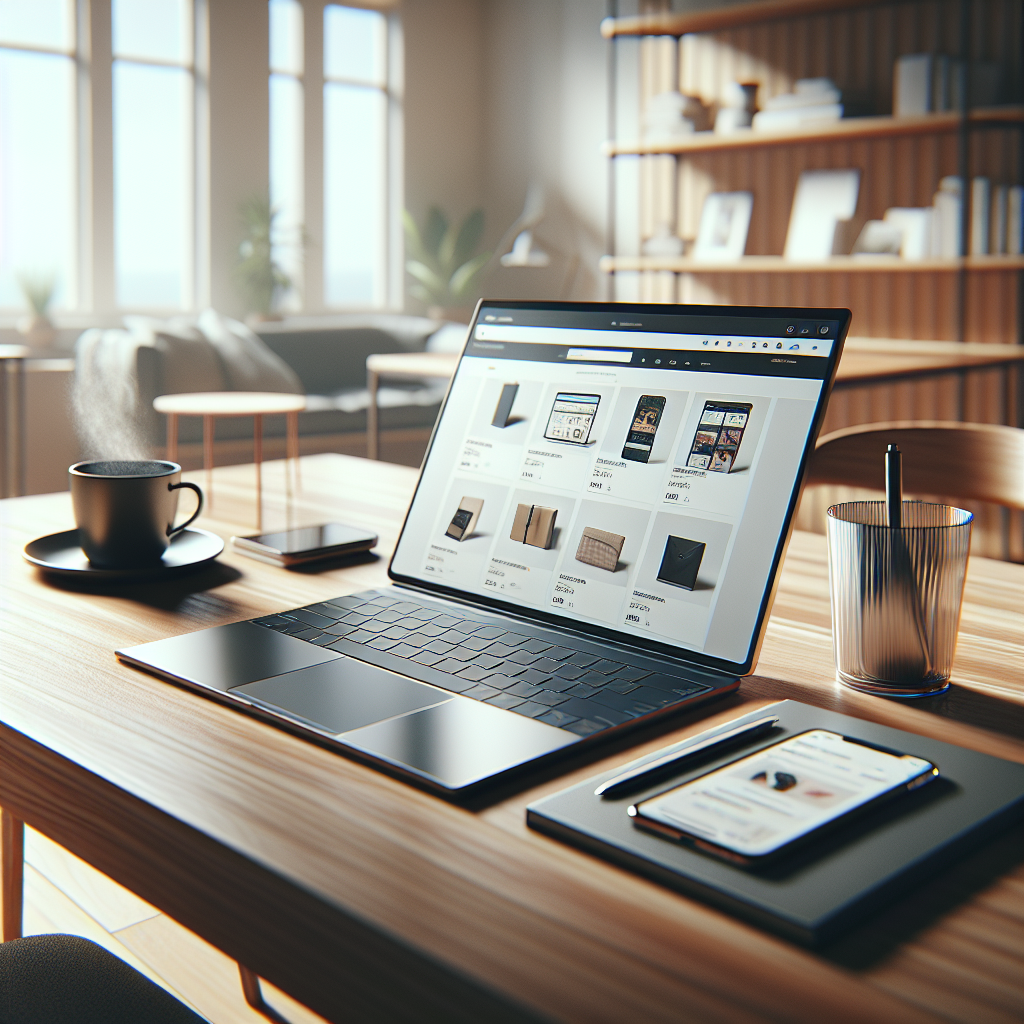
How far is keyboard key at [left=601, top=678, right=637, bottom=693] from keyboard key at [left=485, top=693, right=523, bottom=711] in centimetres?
5

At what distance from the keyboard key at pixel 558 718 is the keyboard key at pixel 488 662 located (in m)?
0.07

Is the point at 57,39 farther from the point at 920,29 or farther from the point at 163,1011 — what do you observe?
the point at 163,1011

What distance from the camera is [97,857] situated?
481 mm

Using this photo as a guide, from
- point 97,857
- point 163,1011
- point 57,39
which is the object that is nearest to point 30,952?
point 163,1011

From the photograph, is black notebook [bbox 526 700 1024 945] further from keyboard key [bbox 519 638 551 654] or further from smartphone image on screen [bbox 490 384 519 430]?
smartphone image on screen [bbox 490 384 519 430]

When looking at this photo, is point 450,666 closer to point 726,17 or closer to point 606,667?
point 606,667

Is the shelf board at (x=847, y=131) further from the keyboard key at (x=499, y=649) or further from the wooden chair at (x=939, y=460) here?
the keyboard key at (x=499, y=649)

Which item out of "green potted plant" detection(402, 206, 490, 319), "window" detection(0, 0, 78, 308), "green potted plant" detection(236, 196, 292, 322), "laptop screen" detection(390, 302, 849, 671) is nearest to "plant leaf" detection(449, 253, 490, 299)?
"green potted plant" detection(402, 206, 490, 319)

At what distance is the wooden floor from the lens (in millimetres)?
1207

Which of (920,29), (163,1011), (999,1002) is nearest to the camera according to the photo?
(999,1002)

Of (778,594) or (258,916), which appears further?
(778,594)

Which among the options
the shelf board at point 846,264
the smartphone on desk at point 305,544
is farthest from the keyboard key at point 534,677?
the shelf board at point 846,264

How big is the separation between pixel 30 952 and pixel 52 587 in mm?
269

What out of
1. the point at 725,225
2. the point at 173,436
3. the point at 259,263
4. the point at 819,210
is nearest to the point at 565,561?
the point at 173,436
